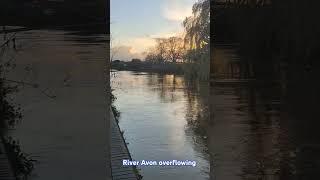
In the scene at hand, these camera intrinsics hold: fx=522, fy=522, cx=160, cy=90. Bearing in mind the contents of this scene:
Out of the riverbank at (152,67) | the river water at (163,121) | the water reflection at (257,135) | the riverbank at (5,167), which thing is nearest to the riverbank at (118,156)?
the river water at (163,121)

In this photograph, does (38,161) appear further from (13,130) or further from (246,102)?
(246,102)

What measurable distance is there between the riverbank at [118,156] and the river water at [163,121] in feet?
0.13

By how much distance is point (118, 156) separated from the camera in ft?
12.3

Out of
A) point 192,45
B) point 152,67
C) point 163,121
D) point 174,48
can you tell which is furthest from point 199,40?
point 163,121

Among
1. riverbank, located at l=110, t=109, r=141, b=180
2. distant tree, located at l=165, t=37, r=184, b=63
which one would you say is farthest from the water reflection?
riverbank, located at l=110, t=109, r=141, b=180

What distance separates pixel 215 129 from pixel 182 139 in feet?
0.84

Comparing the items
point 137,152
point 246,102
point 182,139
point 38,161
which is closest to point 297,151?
point 246,102

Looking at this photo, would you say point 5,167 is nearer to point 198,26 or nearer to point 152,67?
point 152,67

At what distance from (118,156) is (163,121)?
411 millimetres

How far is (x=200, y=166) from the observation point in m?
3.76

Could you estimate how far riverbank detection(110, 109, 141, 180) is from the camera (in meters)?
3.74

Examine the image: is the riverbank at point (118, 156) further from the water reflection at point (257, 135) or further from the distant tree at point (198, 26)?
the distant tree at point (198, 26)

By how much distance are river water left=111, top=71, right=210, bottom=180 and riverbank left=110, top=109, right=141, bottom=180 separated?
39 millimetres

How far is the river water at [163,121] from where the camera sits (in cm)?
375
